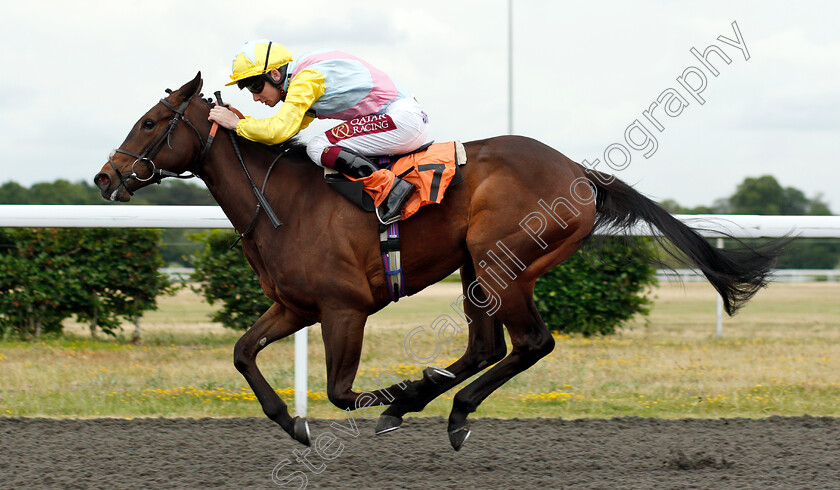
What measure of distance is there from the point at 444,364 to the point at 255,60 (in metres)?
3.42

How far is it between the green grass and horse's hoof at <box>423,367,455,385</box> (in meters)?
1.18

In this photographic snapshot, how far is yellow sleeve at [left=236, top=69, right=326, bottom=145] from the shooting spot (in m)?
3.68

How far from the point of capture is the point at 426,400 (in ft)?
13.1

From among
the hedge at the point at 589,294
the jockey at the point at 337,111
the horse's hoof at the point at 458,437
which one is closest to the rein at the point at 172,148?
the jockey at the point at 337,111

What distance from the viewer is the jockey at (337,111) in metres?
3.71

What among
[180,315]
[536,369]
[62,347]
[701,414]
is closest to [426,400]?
[701,414]

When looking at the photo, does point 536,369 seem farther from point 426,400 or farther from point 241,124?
point 241,124

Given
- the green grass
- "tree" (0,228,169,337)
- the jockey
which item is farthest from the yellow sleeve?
"tree" (0,228,169,337)

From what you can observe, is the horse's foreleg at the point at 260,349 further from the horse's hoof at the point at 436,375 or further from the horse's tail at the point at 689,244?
the horse's tail at the point at 689,244

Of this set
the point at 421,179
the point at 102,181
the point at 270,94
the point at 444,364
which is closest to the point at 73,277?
the point at 444,364

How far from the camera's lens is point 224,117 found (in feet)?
12.7

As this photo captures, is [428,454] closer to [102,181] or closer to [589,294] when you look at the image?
[102,181]

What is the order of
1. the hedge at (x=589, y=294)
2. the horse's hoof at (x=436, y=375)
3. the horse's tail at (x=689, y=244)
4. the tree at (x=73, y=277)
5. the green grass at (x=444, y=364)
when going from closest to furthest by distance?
the horse's hoof at (x=436, y=375), the horse's tail at (x=689, y=244), the green grass at (x=444, y=364), the tree at (x=73, y=277), the hedge at (x=589, y=294)

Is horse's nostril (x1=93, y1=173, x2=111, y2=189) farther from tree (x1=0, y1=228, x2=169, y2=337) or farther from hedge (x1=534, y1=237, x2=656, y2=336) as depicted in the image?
hedge (x1=534, y1=237, x2=656, y2=336)
